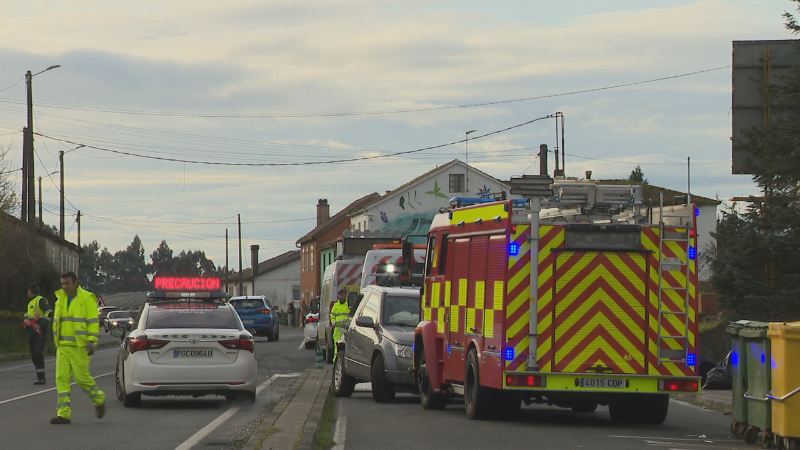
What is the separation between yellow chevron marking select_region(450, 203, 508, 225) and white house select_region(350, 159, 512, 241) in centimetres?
6454

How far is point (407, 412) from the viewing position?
1539 centimetres

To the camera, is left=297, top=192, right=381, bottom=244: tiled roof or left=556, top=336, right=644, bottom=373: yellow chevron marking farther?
left=297, top=192, right=381, bottom=244: tiled roof

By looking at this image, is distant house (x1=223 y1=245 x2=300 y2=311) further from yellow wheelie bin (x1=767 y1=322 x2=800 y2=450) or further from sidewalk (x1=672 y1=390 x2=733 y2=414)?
yellow wheelie bin (x1=767 y1=322 x2=800 y2=450)

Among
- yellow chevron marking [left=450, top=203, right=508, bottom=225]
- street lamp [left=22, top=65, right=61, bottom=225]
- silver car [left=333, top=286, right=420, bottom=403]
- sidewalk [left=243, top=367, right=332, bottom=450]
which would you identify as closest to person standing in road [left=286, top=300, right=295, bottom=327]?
street lamp [left=22, top=65, right=61, bottom=225]

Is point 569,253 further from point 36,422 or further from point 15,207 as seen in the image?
point 15,207

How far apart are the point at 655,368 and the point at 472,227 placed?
9.39 ft

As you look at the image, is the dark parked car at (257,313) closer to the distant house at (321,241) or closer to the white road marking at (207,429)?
the white road marking at (207,429)

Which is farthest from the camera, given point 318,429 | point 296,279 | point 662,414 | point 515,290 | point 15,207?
point 296,279

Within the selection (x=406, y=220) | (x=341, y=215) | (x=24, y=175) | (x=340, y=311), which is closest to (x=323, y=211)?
(x=341, y=215)

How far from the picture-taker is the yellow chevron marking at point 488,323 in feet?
44.0

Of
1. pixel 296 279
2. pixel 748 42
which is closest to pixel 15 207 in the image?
pixel 748 42

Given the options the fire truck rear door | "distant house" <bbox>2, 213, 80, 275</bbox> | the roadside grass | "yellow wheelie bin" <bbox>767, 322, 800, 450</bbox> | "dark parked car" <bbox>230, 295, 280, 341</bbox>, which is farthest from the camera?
"distant house" <bbox>2, 213, 80, 275</bbox>

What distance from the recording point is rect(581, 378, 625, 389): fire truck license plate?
1310 centimetres

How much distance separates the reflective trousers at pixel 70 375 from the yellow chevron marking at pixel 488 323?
14.5ft
